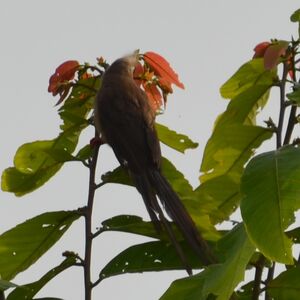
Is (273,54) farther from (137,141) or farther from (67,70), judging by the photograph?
(137,141)

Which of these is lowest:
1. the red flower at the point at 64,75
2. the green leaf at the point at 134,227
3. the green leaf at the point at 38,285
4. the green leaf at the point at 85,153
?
the green leaf at the point at 38,285

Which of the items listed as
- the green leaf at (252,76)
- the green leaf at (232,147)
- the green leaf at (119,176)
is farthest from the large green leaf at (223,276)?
the green leaf at (252,76)

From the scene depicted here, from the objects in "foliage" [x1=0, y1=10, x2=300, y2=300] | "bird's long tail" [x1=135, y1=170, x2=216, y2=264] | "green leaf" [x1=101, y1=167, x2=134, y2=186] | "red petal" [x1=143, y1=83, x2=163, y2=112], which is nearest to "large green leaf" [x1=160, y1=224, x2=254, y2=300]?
"foliage" [x1=0, y1=10, x2=300, y2=300]

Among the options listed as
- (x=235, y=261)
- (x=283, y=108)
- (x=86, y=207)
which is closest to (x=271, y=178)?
(x=235, y=261)

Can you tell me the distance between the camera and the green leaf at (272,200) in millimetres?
2273

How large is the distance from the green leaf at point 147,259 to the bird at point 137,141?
0.06 meters

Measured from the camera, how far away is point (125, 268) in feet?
10.2

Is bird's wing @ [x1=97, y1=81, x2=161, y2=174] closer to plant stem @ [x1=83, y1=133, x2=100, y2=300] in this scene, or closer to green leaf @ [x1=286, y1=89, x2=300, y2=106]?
plant stem @ [x1=83, y1=133, x2=100, y2=300]

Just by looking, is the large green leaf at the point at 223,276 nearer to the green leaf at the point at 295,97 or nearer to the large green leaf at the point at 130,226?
the green leaf at the point at 295,97

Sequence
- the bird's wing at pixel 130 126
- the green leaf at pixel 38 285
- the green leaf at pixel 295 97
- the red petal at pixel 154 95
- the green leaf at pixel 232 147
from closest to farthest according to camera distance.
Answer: the green leaf at pixel 295 97 → the green leaf at pixel 38 285 → the green leaf at pixel 232 147 → the red petal at pixel 154 95 → the bird's wing at pixel 130 126

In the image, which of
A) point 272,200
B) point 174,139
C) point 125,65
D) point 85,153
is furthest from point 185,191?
point 125,65

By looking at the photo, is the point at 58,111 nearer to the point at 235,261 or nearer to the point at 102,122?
the point at 102,122

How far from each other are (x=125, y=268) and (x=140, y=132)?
3.12ft

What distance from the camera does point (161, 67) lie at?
343 cm
